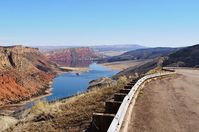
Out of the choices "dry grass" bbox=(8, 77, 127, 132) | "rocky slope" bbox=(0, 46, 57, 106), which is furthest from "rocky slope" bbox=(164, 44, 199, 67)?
"dry grass" bbox=(8, 77, 127, 132)

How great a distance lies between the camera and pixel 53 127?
11.4 meters

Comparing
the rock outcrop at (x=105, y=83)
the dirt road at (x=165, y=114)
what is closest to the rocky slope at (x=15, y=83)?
the rock outcrop at (x=105, y=83)

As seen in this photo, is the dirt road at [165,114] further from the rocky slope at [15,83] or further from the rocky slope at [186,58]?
the rocky slope at [15,83]

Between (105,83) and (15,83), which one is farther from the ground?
(105,83)

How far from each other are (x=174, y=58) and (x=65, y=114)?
8626 cm

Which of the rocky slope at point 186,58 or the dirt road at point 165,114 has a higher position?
the dirt road at point 165,114

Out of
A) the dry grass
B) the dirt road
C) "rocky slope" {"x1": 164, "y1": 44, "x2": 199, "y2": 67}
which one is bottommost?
"rocky slope" {"x1": 164, "y1": 44, "x2": 199, "y2": 67}

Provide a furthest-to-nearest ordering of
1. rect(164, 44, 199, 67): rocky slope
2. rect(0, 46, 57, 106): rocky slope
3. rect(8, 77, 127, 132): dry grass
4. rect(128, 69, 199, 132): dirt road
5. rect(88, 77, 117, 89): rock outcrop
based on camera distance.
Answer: rect(0, 46, 57, 106): rocky slope < rect(164, 44, 199, 67): rocky slope < rect(88, 77, 117, 89): rock outcrop < rect(8, 77, 127, 132): dry grass < rect(128, 69, 199, 132): dirt road

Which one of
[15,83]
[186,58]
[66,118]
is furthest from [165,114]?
[15,83]

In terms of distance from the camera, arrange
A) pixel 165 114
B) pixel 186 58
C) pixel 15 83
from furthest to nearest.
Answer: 1. pixel 15 83
2. pixel 186 58
3. pixel 165 114

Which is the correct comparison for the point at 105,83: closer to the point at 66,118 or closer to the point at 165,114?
the point at 66,118

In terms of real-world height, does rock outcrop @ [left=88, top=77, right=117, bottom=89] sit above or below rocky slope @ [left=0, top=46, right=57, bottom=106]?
above

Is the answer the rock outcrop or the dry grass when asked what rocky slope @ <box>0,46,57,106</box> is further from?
the dry grass

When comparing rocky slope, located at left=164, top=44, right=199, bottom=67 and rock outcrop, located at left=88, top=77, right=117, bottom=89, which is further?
rocky slope, located at left=164, top=44, right=199, bottom=67
